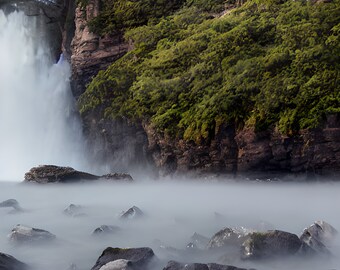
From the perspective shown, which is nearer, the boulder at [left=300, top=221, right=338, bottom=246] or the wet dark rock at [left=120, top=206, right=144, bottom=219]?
the boulder at [left=300, top=221, right=338, bottom=246]

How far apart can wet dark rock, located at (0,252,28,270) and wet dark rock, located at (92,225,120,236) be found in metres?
1.90

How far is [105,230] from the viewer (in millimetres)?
7758

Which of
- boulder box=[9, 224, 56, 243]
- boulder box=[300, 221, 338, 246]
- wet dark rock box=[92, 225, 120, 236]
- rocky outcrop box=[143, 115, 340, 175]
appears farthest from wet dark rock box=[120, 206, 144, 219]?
rocky outcrop box=[143, 115, 340, 175]

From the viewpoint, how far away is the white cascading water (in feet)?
80.1

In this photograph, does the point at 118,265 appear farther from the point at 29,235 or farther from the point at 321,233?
the point at 321,233

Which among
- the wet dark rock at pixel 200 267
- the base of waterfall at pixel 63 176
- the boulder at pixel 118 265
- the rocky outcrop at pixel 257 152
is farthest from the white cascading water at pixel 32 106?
the wet dark rock at pixel 200 267

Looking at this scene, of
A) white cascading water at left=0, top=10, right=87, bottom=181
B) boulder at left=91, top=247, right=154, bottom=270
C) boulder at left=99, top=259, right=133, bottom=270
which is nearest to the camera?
boulder at left=99, top=259, right=133, bottom=270

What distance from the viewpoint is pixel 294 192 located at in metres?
12.2

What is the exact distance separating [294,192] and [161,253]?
715 cm

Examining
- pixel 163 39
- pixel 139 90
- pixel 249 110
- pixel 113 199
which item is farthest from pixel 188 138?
pixel 163 39

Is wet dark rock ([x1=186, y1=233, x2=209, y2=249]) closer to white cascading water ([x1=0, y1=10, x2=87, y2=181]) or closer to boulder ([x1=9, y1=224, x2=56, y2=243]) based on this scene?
boulder ([x1=9, y1=224, x2=56, y2=243])

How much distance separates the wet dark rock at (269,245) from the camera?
589 centimetres

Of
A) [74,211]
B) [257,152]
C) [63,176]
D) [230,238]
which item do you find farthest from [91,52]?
[230,238]

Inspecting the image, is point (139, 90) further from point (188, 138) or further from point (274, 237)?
point (274, 237)
